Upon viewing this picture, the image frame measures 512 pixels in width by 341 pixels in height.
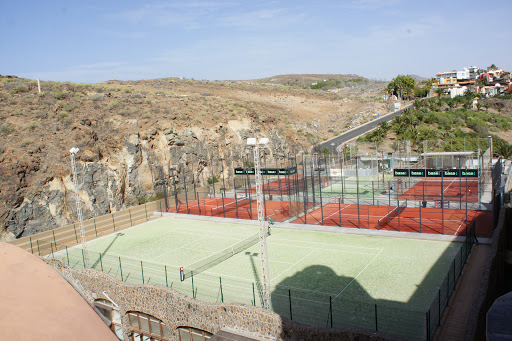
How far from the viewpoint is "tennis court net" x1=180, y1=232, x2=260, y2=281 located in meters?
20.9

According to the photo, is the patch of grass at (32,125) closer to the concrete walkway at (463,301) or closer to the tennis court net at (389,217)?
the tennis court net at (389,217)

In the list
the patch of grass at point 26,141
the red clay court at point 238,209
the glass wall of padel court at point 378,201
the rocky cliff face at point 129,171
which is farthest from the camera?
the patch of grass at point 26,141

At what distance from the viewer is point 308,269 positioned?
67.5 feet

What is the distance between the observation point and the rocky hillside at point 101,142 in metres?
32.1

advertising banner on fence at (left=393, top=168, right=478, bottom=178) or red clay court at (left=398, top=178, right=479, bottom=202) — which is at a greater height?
advertising banner on fence at (left=393, top=168, right=478, bottom=178)

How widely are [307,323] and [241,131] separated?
41613 millimetres

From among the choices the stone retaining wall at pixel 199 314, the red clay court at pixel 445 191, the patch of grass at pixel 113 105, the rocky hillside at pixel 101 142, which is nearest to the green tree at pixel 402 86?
the rocky hillside at pixel 101 142

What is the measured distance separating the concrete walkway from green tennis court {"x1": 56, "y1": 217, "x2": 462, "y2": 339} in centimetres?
86

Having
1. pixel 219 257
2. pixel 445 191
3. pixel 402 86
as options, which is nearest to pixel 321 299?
pixel 219 257

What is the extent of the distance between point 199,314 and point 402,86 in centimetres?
10055

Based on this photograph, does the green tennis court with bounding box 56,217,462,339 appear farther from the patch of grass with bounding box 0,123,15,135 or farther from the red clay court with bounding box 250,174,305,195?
the patch of grass with bounding box 0,123,15,135

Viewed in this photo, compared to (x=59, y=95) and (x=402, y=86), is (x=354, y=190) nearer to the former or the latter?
(x=59, y=95)

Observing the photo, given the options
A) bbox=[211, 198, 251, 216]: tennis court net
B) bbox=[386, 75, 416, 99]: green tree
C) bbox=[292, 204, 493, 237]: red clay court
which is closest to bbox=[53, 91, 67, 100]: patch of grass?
bbox=[211, 198, 251, 216]: tennis court net

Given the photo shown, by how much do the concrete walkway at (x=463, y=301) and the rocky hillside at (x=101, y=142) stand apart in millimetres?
25847
